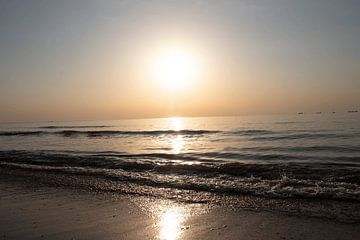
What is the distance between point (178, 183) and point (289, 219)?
489cm

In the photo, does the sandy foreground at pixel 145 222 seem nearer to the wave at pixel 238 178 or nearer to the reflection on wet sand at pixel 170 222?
the reflection on wet sand at pixel 170 222

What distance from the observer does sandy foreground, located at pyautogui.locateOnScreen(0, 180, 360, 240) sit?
5.79 m

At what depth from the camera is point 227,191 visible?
965 cm

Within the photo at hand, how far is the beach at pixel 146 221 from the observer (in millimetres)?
5797

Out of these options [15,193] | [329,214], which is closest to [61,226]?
[15,193]

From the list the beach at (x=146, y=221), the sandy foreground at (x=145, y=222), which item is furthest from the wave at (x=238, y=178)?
the sandy foreground at (x=145, y=222)

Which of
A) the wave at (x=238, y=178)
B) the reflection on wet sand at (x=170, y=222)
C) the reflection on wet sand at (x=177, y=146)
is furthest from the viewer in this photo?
the reflection on wet sand at (x=177, y=146)

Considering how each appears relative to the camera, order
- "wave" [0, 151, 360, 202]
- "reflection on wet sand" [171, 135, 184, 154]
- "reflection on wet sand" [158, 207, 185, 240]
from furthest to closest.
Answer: "reflection on wet sand" [171, 135, 184, 154] < "wave" [0, 151, 360, 202] < "reflection on wet sand" [158, 207, 185, 240]

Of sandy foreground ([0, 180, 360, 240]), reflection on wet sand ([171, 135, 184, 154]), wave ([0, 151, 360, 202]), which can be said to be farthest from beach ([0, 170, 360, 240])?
reflection on wet sand ([171, 135, 184, 154])

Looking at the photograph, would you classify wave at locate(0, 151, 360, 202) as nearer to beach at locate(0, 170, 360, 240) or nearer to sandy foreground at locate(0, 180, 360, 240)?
beach at locate(0, 170, 360, 240)

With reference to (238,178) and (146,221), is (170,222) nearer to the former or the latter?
(146,221)

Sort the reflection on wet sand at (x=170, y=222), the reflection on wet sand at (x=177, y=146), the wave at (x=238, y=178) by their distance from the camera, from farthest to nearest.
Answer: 1. the reflection on wet sand at (x=177, y=146)
2. the wave at (x=238, y=178)
3. the reflection on wet sand at (x=170, y=222)

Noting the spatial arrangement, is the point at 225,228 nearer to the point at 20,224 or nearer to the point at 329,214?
the point at 329,214

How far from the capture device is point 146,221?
6.65m
